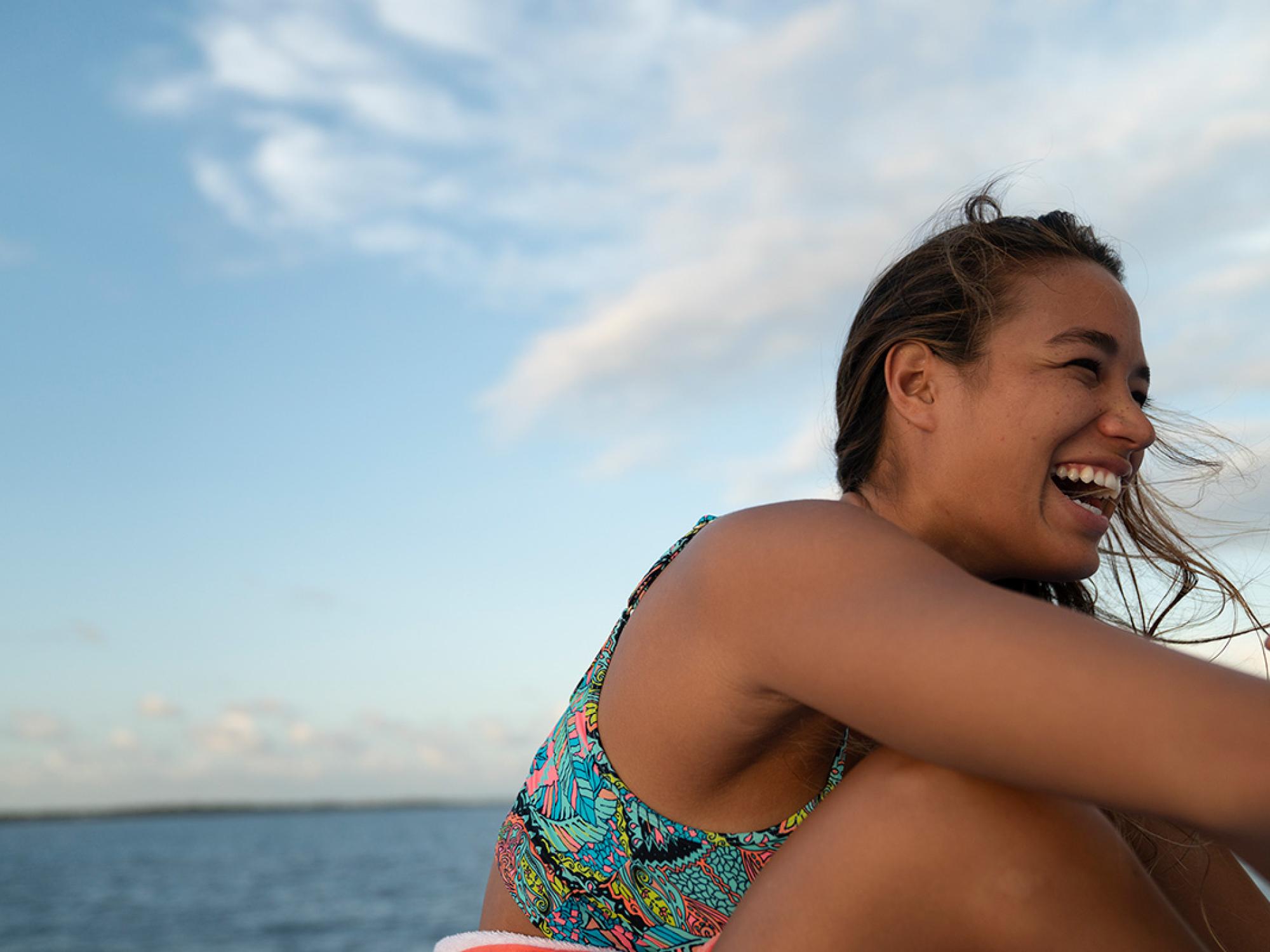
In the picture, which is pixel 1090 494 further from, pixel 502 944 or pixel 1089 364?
pixel 502 944

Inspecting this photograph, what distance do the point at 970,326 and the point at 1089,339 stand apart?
235mm

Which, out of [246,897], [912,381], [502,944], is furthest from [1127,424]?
[246,897]

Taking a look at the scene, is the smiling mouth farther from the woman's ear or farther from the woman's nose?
the woman's ear

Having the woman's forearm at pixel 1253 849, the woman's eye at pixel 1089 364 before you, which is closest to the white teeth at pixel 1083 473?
the woman's eye at pixel 1089 364

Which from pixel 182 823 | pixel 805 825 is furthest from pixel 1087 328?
pixel 182 823

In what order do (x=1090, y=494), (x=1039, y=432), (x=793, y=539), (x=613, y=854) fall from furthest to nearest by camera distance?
1. (x=1090, y=494)
2. (x=1039, y=432)
3. (x=613, y=854)
4. (x=793, y=539)

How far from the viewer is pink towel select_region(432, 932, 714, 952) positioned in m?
2.07

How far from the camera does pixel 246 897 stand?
42.6m

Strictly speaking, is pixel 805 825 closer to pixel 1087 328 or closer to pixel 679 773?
pixel 679 773

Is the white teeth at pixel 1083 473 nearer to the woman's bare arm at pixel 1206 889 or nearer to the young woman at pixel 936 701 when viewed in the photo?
the young woman at pixel 936 701

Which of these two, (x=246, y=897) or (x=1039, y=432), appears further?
(x=246, y=897)

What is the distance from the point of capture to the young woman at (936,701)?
4.60ft

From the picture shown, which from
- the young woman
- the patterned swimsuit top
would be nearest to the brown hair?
the young woman

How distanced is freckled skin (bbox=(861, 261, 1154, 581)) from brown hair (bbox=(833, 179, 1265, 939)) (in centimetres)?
5
